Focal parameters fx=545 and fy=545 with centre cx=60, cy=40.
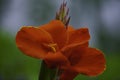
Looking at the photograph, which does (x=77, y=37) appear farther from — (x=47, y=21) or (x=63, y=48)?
(x=47, y=21)

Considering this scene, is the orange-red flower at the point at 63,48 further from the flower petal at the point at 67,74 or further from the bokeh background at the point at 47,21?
the bokeh background at the point at 47,21

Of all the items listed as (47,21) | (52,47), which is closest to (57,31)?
(52,47)

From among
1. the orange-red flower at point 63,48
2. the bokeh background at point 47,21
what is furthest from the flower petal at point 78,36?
the bokeh background at point 47,21

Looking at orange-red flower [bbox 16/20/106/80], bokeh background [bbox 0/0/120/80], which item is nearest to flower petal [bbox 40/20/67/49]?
orange-red flower [bbox 16/20/106/80]

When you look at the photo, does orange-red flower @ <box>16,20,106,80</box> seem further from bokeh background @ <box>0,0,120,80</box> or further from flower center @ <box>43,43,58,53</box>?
bokeh background @ <box>0,0,120,80</box>

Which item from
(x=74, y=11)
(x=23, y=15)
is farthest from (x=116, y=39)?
(x=23, y=15)
